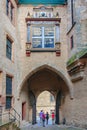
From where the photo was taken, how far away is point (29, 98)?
70.5 ft

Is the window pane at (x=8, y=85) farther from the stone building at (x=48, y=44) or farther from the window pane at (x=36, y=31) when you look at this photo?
the window pane at (x=36, y=31)

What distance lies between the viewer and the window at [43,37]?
1811 cm

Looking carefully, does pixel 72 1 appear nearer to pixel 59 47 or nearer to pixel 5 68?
pixel 59 47

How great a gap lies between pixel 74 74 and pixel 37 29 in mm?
4094

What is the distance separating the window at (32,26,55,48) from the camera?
1811 cm

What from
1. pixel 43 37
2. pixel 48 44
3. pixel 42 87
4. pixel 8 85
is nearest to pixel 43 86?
pixel 42 87

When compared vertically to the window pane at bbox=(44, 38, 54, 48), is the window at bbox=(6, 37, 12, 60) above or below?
below

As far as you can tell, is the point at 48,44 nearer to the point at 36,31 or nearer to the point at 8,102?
the point at 36,31

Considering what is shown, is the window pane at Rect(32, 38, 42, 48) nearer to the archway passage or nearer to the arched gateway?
the arched gateway

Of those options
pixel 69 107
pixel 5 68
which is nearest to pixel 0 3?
pixel 5 68

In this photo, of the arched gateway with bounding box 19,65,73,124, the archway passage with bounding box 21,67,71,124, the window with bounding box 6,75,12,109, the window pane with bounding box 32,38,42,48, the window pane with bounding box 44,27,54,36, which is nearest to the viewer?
the window with bounding box 6,75,12,109

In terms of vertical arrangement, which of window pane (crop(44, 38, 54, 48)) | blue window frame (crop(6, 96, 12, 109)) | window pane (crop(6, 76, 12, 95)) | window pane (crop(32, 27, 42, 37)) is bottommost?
blue window frame (crop(6, 96, 12, 109))

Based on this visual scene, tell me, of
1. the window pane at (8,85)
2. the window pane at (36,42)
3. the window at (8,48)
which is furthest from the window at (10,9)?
the window pane at (8,85)

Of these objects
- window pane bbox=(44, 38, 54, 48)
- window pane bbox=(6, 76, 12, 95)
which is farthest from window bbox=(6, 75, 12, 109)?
window pane bbox=(44, 38, 54, 48)
